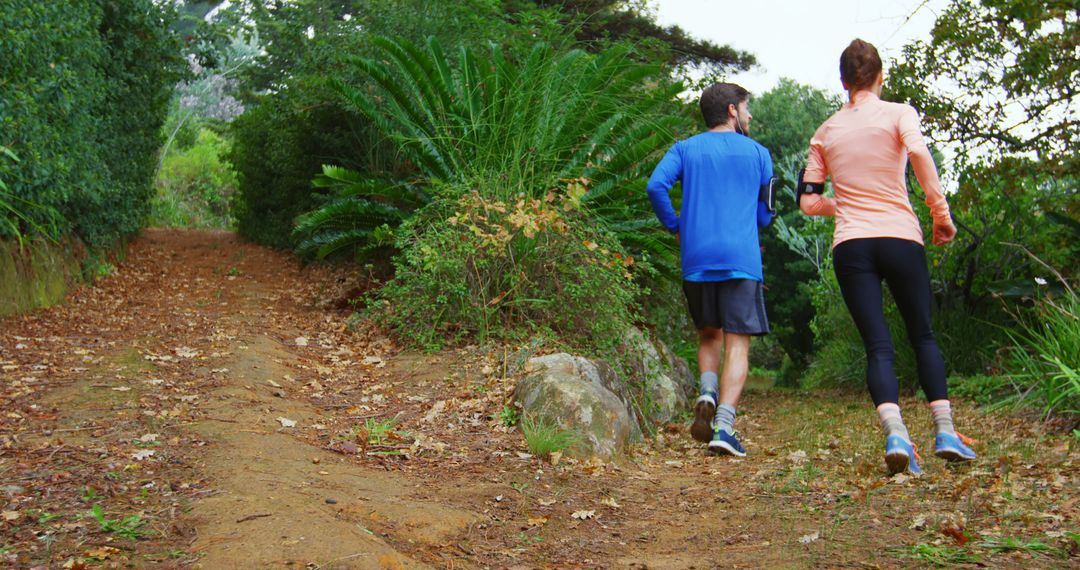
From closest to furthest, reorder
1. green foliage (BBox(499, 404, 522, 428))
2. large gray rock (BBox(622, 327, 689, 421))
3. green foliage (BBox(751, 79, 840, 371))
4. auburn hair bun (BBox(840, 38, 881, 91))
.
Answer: auburn hair bun (BBox(840, 38, 881, 91)) < green foliage (BBox(499, 404, 522, 428)) < large gray rock (BBox(622, 327, 689, 421)) < green foliage (BBox(751, 79, 840, 371))

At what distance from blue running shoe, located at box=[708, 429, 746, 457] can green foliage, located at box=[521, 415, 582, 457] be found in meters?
0.71

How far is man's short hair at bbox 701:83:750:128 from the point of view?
216 inches

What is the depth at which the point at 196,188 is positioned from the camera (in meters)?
26.4

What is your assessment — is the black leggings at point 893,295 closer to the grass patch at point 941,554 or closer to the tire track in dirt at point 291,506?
the grass patch at point 941,554

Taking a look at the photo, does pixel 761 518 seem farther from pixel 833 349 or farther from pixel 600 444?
pixel 833 349

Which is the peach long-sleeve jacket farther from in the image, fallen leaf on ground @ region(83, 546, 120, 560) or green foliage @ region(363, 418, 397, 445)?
fallen leaf on ground @ region(83, 546, 120, 560)

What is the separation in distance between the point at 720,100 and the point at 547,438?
6.70ft

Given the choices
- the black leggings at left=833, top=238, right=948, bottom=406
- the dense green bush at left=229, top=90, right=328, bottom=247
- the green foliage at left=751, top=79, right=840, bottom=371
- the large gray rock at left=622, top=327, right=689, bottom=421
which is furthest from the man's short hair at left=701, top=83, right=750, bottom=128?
the green foliage at left=751, top=79, right=840, bottom=371

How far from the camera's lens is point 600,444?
542 centimetres

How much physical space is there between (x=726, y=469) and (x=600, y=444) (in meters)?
0.68

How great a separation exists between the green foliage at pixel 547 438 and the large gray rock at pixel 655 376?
1745 mm

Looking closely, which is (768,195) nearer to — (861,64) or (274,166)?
(861,64)

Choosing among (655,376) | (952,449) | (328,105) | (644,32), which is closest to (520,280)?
(655,376)

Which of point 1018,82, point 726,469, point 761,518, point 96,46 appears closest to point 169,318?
point 96,46
